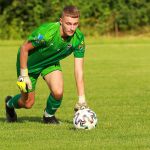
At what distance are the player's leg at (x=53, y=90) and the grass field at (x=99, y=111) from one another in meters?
0.23

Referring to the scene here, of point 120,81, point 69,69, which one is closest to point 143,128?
point 120,81

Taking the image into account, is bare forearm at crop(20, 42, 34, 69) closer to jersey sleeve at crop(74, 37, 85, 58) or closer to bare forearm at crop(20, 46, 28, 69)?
bare forearm at crop(20, 46, 28, 69)

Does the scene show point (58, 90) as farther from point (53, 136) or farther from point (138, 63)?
point (138, 63)

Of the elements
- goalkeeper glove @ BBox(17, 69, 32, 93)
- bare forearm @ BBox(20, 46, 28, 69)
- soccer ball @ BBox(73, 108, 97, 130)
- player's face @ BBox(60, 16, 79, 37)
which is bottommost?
soccer ball @ BBox(73, 108, 97, 130)

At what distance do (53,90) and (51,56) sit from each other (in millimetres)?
514

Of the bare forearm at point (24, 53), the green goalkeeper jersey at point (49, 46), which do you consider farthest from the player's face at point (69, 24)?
the bare forearm at point (24, 53)

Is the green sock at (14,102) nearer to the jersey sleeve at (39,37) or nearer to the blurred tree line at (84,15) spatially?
the jersey sleeve at (39,37)

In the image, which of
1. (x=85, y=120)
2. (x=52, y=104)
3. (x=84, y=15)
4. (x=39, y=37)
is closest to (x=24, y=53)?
(x=39, y=37)

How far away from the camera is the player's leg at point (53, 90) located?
9.88 m

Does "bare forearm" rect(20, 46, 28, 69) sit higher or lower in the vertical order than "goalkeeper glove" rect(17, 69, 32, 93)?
higher

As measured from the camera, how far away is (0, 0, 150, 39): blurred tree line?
39.4 meters

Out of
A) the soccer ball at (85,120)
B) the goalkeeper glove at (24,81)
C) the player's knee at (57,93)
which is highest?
the goalkeeper glove at (24,81)

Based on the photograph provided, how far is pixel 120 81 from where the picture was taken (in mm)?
17953

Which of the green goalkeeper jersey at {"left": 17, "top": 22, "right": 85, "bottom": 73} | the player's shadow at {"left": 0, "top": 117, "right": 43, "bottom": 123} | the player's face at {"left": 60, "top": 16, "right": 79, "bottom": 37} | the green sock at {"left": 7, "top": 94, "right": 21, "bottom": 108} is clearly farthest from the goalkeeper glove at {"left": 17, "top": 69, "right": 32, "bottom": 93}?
the player's shadow at {"left": 0, "top": 117, "right": 43, "bottom": 123}
